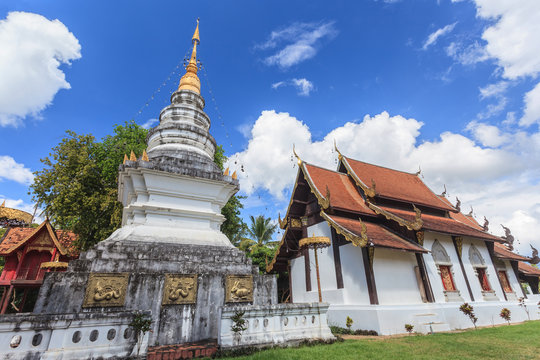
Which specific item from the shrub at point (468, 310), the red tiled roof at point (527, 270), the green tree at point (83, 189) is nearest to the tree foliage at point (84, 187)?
the green tree at point (83, 189)

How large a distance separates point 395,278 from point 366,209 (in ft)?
9.96

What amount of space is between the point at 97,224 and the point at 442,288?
52.6ft

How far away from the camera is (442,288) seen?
1033 cm

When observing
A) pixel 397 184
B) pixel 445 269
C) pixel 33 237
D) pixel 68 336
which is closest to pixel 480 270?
pixel 445 269

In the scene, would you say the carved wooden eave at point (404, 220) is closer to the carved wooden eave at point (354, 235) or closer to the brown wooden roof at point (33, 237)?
the carved wooden eave at point (354, 235)

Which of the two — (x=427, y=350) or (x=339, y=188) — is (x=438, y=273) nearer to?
(x=339, y=188)

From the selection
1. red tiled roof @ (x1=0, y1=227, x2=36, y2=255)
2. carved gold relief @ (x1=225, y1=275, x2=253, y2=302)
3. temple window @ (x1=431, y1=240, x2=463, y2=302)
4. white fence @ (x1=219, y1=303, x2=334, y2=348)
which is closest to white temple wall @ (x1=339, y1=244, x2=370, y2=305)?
temple window @ (x1=431, y1=240, x2=463, y2=302)

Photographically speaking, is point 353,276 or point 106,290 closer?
point 106,290

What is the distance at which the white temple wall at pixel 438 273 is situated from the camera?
33.3 feet

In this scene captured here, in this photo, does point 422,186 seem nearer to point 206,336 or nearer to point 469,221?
point 469,221

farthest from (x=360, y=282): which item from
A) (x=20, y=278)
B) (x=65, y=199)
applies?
(x=20, y=278)

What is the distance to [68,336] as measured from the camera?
3238mm

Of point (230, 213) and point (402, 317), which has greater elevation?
point (230, 213)

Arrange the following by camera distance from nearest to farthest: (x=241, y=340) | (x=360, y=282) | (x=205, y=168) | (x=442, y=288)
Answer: (x=241, y=340)
(x=205, y=168)
(x=360, y=282)
(x=442, y=288)
